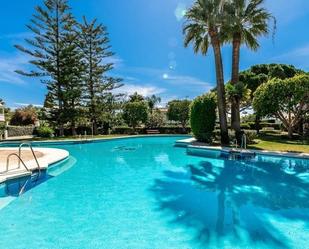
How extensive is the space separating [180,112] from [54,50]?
14.8 meters

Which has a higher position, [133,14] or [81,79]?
[133,14]

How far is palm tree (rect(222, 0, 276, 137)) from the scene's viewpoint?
46.9 ft

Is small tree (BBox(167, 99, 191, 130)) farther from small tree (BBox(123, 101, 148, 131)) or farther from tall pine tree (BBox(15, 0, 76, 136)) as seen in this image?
tall pine tree (BBox(15, 0, 76, 136))

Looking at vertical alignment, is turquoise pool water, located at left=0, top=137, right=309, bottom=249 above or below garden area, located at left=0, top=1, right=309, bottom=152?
below

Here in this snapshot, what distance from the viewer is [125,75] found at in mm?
28750

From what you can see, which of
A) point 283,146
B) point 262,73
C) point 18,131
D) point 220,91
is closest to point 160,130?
point 262,73

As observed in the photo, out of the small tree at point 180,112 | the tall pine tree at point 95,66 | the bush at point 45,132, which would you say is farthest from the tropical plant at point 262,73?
the bush at point 45,132

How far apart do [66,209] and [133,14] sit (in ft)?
42.8

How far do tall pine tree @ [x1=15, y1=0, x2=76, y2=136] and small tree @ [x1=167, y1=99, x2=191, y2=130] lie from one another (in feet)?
39.8

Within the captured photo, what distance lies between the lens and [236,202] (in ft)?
17.5

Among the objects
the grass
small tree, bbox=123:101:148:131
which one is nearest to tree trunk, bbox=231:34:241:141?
the grass

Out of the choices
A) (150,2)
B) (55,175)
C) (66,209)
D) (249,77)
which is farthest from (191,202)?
(249,77)

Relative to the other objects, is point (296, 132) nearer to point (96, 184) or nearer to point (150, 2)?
point (150, 2)

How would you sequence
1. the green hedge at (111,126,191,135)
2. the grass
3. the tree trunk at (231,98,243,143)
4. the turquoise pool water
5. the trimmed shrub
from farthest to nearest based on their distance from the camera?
the green hedge at (111,126,191,135) → the trimmed shrub → the tree trunk at (231,98,243,143) → the grass → the turquoise pool water
